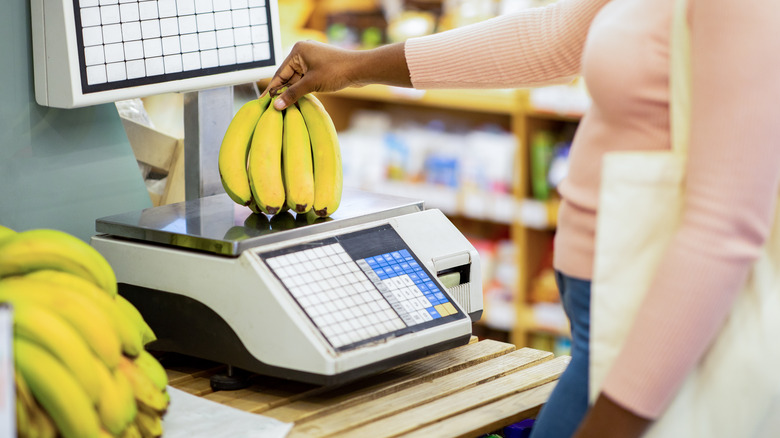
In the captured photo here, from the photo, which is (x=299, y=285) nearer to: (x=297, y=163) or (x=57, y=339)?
(x=297, y=163)

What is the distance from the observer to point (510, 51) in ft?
3.90

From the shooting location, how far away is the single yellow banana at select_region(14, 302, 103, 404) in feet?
2.60

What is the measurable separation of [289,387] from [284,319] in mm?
139

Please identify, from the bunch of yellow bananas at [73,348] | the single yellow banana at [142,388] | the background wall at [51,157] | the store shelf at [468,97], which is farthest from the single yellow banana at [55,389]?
the store shelf at [468,97]

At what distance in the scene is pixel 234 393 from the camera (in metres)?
1.13

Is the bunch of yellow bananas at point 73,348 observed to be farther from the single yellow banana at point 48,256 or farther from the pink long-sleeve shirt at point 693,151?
the pink long-sleeve shirt at point 693,151

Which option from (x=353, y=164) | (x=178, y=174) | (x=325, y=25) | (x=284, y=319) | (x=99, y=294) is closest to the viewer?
(x=99, y=294)

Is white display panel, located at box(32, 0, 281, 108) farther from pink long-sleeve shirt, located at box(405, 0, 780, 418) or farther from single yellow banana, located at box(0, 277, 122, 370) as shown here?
pink long-sleeve shirt, located at box(405, 0, 780, 418)

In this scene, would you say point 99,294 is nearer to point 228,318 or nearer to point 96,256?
point 96,256

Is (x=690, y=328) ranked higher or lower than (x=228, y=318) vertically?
higher

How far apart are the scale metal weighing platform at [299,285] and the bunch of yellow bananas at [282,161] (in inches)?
1.2

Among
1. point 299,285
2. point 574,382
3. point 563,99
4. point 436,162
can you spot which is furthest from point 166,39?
point 436,162

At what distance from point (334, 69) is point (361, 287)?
14.2 inches

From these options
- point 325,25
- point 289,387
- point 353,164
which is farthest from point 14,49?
point 325,25
